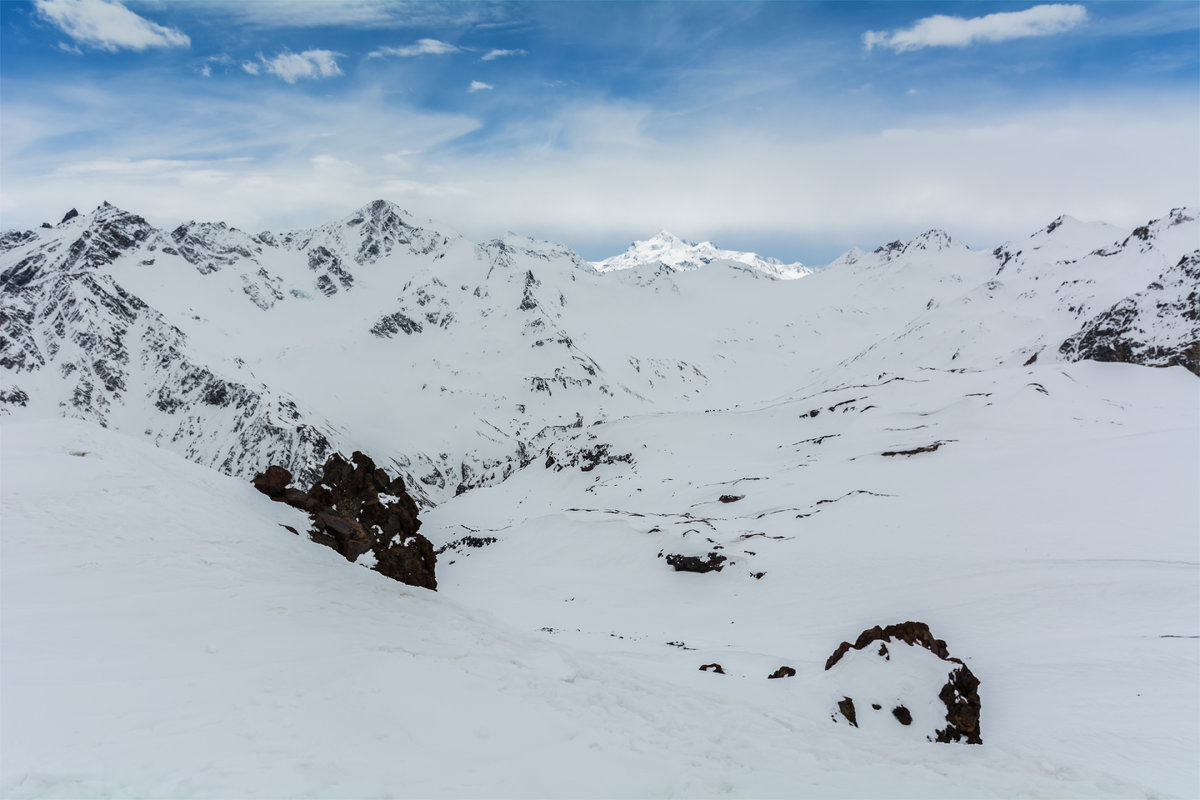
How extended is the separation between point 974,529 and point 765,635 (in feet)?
44.7

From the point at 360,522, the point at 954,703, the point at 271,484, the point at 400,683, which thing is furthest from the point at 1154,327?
the point at 271,484

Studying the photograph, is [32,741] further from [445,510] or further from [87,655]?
[445,510]

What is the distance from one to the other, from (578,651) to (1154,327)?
109 metres

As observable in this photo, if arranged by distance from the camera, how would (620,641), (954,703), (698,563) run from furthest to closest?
(698,563), (620,641), (954,703)

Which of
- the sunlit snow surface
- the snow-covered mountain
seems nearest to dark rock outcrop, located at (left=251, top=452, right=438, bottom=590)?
the snow-covered mountain

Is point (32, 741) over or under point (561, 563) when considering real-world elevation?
over

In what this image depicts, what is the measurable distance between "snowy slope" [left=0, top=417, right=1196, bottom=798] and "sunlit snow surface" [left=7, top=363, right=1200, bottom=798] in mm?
69

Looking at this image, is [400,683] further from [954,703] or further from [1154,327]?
[1154,327]

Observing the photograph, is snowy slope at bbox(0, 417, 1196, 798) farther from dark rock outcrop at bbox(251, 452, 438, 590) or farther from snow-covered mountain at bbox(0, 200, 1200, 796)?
dark rock outcrop at bbox(251, 452, 438, 590)

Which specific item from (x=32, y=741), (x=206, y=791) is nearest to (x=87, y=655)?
(x=32, y=741)

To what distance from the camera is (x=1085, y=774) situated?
11125 millimetres

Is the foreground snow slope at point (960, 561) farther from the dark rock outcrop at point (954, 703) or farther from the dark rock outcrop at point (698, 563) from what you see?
the dark rock outcrop at point (954, 703)

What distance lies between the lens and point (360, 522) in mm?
23688

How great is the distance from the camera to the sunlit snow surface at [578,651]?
907cm
